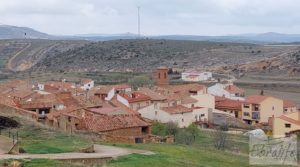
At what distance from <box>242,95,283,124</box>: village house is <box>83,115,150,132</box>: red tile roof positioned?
27.9 meters

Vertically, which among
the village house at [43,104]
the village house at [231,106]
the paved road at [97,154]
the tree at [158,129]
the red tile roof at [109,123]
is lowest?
the village house at [231,106]

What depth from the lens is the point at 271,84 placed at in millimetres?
97312

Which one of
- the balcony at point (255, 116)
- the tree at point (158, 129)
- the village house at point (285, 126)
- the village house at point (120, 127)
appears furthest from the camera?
the balcony at point (255, 116)

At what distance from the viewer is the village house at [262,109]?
6369 centimetres

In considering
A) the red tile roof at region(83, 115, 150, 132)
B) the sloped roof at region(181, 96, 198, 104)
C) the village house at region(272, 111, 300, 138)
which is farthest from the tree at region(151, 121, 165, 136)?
the sloped roof at region(181, 96, 198, 104)

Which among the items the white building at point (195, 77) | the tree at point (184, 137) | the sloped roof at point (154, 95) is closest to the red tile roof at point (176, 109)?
the sloped roof at point (154, 95)

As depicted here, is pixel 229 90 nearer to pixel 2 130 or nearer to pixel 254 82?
pixel 254 82

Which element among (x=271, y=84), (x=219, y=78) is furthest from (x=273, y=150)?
(x=219, y=78)

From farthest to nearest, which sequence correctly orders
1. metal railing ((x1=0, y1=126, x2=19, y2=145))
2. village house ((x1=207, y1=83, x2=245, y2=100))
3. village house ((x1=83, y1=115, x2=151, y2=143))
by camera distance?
1. village house ((x1=207, y1=83, x2=245, y2=100))
2. village house ((x1=83, y1=115, x2=151, y2=143))
3. metal railing ((x1=0, y1=126, x2=19, y2=145))

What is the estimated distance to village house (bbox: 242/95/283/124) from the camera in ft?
209

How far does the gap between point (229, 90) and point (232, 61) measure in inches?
2390

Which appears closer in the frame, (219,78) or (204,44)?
(219,78)

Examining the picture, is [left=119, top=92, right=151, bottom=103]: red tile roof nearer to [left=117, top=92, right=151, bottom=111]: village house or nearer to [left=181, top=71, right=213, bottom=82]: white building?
[left=117, top=92, right=151, bottom=111]: village house

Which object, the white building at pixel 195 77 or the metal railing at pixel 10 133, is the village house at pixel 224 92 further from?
the metal railing at pixel 10 133
